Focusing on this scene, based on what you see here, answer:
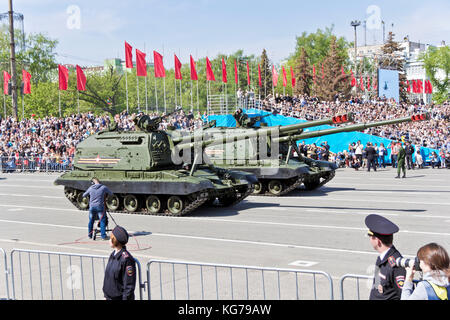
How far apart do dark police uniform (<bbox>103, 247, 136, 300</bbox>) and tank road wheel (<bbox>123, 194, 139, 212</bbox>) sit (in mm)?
11327

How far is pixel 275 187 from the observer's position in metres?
21.4

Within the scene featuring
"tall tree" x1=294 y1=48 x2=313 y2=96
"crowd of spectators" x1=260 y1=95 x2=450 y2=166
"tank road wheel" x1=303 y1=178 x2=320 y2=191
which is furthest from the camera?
"tall tree" x1=294 y1=48 x2=313 y2=96

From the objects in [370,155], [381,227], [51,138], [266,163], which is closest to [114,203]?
[266,163]

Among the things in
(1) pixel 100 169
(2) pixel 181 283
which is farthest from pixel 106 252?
(1) pixel 100 169

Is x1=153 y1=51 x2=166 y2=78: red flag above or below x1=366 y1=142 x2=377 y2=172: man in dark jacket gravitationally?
above

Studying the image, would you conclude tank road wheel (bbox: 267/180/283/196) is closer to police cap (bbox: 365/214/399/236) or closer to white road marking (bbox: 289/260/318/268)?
white road marking (bbox: 289/260/318/268)

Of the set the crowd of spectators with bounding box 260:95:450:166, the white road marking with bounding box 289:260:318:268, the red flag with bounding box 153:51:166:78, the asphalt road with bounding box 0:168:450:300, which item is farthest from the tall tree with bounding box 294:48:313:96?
the white road marking with bounding box 289:260:318:268

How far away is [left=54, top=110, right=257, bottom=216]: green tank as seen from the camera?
55.2 ft

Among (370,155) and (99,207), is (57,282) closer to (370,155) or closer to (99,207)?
(99,207)

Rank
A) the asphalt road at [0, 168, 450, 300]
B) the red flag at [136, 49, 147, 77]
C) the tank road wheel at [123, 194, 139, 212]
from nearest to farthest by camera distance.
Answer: the asphalt road at [0, 168, 450, 300], the tank road wheel at [123, 194, 139, 212], the red flag at [136, 49, 147, 77]

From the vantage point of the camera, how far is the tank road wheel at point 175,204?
666 inches
